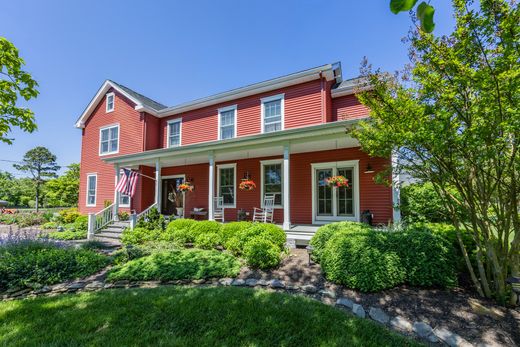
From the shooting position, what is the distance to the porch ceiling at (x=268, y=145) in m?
6.69

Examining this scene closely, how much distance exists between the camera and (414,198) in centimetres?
639

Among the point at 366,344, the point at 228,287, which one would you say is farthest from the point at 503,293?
the point at 228,287

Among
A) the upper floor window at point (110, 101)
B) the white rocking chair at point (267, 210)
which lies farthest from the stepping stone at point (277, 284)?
the upper floor window at point (110, 101)

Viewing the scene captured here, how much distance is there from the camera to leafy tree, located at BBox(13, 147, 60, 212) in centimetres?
2558

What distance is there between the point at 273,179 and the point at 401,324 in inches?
278

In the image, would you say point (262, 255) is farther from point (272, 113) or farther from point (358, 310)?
point (272, 113)

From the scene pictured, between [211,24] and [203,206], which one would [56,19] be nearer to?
[211,24]

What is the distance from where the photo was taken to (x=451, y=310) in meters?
3.09

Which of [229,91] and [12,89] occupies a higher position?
[229,91]

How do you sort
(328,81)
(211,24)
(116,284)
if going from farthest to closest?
(328,81), (211,24), (116,284)

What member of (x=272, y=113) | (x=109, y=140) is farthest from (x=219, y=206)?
(x=109, y=140)

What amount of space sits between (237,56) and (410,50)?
8.35m

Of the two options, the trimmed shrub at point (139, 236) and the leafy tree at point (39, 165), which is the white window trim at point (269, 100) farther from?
the leafy tree at point (39, 165)

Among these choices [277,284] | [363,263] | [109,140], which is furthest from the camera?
[109,140]
